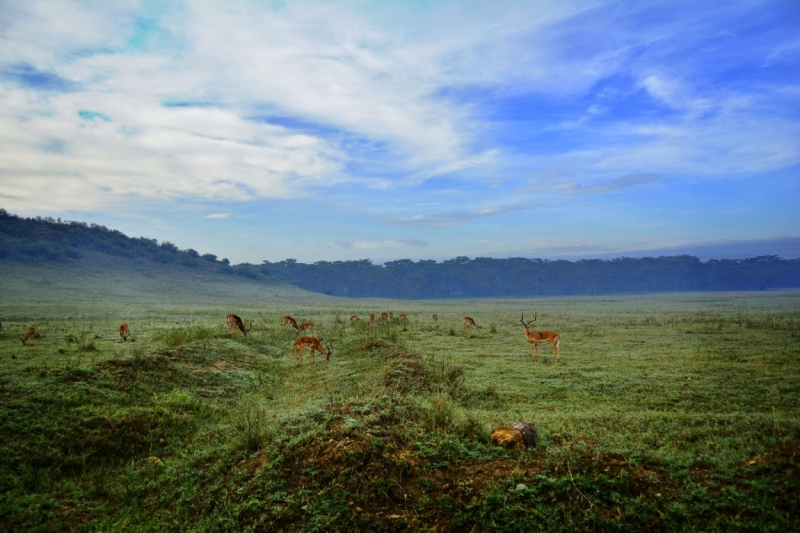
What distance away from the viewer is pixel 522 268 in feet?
451

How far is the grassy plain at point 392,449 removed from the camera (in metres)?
5.52

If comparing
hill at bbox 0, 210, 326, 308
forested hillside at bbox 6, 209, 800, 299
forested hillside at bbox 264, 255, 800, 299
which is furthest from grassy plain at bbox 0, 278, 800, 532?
forested hillside at bbox 264, 255, 800, 299

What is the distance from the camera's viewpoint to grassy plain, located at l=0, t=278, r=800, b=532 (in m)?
5.52

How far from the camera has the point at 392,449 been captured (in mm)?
6809

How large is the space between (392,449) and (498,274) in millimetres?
135404

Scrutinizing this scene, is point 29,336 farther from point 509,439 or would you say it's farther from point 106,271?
point 106,271

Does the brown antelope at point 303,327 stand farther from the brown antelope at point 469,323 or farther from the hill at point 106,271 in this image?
the hill at point 106,271

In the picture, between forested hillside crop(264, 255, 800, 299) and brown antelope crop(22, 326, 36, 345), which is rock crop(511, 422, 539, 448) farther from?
forested hillside crop(264, 255, 800, 299)

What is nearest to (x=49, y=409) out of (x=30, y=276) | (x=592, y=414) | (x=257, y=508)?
(x=257, y=508)

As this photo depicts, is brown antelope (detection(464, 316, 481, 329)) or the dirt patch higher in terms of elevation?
the dirt patch

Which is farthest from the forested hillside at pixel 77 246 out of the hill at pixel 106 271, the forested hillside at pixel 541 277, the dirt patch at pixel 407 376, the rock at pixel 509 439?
the rock at pixel 509 439

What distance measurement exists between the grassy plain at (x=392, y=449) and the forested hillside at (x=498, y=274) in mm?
103120

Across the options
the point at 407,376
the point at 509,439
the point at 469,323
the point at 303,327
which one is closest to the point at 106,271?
the point at 303,327

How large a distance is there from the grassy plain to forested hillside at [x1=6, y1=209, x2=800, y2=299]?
338 feet
